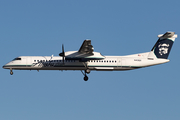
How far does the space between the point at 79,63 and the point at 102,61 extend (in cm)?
274

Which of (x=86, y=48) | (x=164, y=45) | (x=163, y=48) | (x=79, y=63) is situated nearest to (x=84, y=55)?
(x=86, y=48)

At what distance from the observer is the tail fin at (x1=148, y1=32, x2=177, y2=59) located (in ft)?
127

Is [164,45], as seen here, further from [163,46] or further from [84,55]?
[84,55]

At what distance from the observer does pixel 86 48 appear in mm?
35312

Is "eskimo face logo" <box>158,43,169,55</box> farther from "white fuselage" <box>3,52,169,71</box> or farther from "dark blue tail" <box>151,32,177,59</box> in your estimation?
"white fuselage" <box>3,52,169,71</box>

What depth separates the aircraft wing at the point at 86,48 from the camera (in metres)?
34.2

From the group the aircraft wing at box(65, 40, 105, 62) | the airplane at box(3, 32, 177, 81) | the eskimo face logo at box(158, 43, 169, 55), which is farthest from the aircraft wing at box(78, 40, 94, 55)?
the eskimo face logo at box(158, 43, 169, 55)

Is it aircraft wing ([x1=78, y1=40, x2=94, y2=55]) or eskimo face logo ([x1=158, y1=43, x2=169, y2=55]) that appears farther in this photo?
eskimo face logo ([x1=158, y1=43, x2=169, y2=55])

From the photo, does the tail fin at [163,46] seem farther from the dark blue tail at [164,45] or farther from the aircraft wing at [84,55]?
the aircraft wing at [84,55]

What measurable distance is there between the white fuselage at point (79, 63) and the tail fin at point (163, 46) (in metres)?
0.68

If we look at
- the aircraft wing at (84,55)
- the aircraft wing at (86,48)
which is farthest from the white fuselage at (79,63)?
the aircraft wing at (86,48)

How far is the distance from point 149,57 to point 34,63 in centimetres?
1371

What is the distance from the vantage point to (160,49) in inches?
1529

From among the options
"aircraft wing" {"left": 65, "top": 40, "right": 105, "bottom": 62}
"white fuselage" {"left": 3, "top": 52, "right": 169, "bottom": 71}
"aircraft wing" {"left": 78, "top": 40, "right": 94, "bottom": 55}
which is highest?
"aircraft wing" {"left": 78, "top": 40, "right": 94, "bottom": 55}
